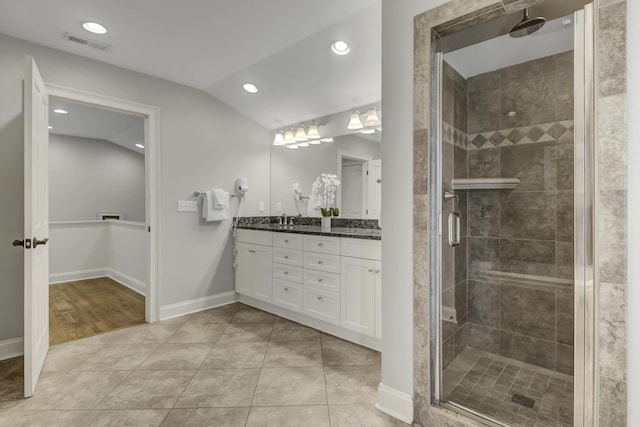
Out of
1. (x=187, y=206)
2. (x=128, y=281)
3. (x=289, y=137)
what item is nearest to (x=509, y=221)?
(x=289, y=137)

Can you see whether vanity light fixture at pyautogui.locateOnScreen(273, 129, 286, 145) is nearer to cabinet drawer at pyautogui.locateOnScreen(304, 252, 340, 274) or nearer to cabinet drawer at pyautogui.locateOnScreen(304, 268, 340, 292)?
cabinet drawer at pyautogui.locateOnScreen(304, 252, 340, 274)

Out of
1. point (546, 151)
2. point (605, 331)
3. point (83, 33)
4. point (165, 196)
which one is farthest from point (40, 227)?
point (546, 151)

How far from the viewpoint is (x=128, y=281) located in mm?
4512

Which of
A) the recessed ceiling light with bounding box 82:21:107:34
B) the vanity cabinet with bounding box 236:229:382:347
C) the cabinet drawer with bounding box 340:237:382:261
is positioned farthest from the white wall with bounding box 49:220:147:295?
the cabinet drawer with bounding box 340:237:382:261

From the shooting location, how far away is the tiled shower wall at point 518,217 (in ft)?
6.12

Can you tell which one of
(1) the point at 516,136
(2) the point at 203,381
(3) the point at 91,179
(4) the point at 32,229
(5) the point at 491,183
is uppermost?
(3) the point at 91,179

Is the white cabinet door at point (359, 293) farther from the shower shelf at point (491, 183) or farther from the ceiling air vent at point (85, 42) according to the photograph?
the ceiling air vent at point (85, 42)

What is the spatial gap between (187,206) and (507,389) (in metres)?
3.07

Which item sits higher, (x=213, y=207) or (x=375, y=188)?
(x=375, y=188)

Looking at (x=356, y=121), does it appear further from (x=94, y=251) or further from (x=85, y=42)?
(x=94, y=251)

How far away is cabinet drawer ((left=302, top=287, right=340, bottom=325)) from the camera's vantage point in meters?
2.66

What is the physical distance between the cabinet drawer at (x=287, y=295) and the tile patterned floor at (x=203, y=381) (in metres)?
0.22

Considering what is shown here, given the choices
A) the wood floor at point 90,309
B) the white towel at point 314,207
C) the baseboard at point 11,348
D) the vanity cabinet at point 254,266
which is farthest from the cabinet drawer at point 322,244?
the baseboard at point 11,348

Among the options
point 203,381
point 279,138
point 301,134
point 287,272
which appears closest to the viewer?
point 203,381
